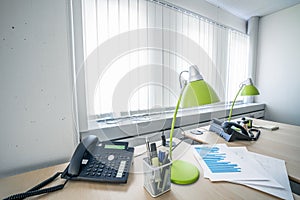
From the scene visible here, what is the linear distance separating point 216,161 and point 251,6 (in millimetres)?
2681

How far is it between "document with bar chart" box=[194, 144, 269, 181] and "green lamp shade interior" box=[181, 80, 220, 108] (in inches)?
15.2

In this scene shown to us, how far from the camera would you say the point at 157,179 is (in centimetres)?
58

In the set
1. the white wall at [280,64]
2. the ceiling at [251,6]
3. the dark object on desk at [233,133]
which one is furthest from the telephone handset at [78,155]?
the white wall at [280,64]

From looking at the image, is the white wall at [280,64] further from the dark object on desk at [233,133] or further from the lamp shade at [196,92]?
the lamp shade at [196,92]

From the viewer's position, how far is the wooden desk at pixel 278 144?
0.83 meters

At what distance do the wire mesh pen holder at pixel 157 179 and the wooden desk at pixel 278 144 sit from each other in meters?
0.62

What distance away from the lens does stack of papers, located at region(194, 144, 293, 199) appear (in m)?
0.62

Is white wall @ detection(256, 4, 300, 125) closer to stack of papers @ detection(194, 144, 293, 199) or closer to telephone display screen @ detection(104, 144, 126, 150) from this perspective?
stack of papers @ detection(194, 144, 293, 199)

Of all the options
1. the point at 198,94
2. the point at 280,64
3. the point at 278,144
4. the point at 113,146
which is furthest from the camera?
the point at 280,64

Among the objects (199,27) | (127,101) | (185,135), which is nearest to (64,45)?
(127,101)

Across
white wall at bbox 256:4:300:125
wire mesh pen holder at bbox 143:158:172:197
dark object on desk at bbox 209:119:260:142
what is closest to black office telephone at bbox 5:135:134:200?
wire mesh pen holder at bbox 143:158:172:197

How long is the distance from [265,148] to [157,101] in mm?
866

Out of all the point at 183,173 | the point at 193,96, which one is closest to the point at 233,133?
the point at 183,173

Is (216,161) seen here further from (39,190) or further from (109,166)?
(39,190)
